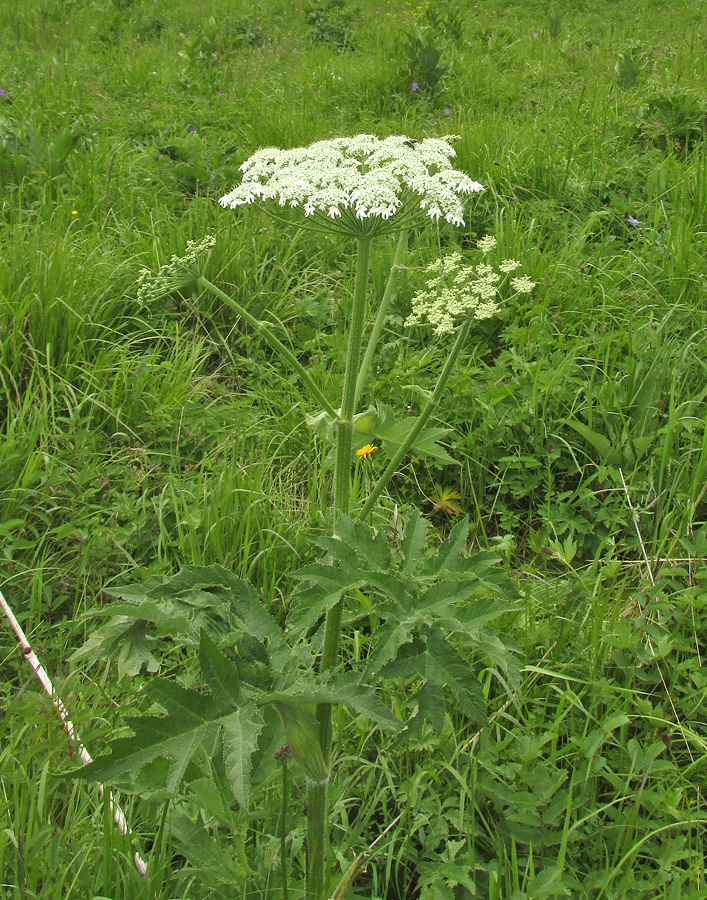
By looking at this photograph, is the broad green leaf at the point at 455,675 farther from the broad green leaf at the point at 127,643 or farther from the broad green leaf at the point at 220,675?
the broad green leaf at the point at 127,643

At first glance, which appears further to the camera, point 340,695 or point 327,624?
point 327,624

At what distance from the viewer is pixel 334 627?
4.77 feet

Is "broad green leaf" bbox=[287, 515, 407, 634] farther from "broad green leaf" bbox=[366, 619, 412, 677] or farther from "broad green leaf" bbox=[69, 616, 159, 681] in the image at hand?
"broad green leaf" bbox=[69, 616, 159, 681]

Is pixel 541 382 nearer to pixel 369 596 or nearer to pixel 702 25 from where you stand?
pixel 369 596

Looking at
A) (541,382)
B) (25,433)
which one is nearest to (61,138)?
(25,433)

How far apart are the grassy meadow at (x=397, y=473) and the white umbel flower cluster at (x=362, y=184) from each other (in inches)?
7.6

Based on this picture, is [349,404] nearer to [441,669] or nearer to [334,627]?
[334,627]

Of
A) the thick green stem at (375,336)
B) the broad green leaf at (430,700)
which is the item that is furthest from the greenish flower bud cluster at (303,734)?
the thick green stem at (375,336)

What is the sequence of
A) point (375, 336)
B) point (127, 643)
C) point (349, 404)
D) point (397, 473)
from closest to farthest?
1. point (127, 643)
2. point (349, 404)
3. point (375, 336)
4. point (397, 473)

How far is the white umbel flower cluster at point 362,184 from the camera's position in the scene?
1.42m

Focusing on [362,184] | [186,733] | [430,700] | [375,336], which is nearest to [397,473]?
[375,336]

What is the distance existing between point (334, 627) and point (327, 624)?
2cm

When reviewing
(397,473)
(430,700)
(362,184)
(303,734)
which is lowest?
(397,473)

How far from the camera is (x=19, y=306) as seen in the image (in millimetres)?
3049
